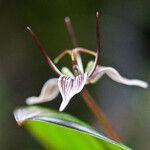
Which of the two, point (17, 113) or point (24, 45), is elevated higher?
point (24, 45)

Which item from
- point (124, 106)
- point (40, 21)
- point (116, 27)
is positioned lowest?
point (124, 106)

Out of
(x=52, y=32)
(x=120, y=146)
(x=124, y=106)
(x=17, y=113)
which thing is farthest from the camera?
(x=52, y=32)

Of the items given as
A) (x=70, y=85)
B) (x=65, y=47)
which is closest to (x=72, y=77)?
(x=70, y=85)

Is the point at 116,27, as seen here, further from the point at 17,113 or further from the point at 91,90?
the point at 17,113

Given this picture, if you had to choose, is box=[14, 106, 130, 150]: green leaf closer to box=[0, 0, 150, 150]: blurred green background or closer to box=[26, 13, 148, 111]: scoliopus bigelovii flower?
box=[26, 13, 148, 111]: scoliopus bigelovii flower

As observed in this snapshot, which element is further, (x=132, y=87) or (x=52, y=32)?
(x=52, y=32)

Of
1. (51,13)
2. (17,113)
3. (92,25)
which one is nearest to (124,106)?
(92,25)

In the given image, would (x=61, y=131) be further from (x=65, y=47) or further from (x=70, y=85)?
(x=65, y=47)

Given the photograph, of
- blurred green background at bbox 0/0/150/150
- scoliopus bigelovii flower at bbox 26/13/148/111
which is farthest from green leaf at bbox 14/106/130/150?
blurred green background at bbox 0/0/150/150
